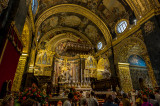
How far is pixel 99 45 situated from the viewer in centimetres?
1518

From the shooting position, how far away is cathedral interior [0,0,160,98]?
5324mm

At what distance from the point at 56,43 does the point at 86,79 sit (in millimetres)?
7403

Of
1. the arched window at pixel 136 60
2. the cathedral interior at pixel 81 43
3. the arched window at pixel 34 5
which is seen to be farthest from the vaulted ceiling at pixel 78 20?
the arched window at pixel 136 60

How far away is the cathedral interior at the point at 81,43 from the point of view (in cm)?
532

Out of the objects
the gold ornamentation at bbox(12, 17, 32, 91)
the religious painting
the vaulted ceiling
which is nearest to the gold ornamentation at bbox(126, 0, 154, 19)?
the vaulted ceiling

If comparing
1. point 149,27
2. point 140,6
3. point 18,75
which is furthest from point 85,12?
point 18,75

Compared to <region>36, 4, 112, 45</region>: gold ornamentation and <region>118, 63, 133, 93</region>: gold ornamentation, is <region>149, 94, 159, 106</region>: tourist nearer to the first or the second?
<region>118, 63, 133, 93</region>: gold ornamentation

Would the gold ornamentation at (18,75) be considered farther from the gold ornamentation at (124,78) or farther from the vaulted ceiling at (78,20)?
the gold ornamentation at (124,78)

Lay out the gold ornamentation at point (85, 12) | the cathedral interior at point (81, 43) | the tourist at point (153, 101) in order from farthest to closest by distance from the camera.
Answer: the gold ornamentation at point (85, 12) → the cathedral interior at point (81, 43) → the tourist at point (153, 101)

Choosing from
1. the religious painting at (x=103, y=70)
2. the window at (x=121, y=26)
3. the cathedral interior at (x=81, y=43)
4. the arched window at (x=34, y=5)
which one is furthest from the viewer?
the religious painting at (x=103, y=70)

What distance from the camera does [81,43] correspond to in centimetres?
1205

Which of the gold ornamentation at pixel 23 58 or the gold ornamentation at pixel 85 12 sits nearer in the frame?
the gold ornamentation at pixel 23 58

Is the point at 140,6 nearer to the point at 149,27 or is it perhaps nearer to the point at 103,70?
the point at 149,27

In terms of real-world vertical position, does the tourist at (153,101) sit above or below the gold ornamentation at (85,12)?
below
